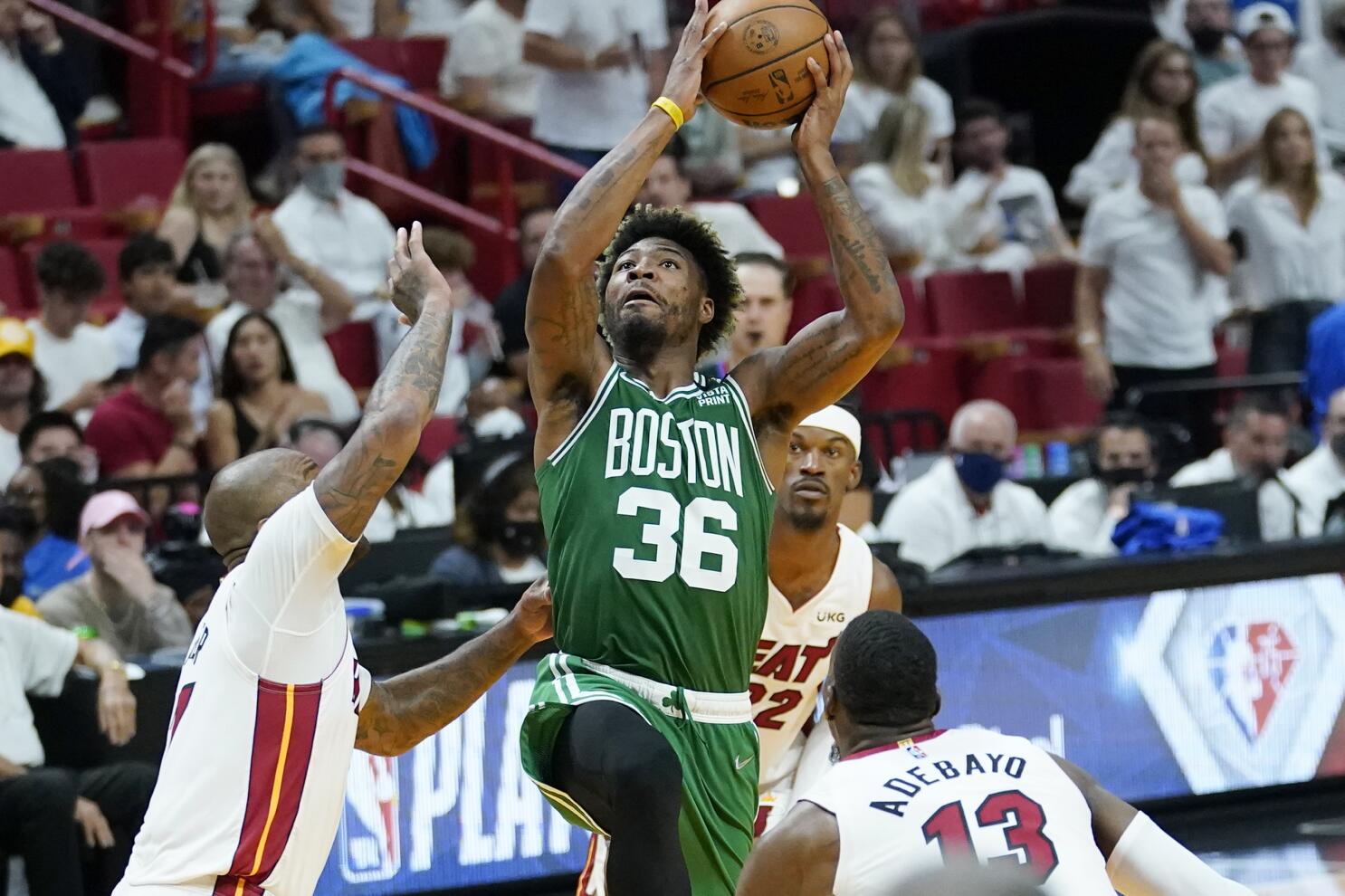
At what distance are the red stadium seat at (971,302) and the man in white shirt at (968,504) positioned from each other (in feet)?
9.85

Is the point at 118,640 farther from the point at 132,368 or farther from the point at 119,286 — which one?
the point at 119,286

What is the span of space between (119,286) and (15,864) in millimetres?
4321

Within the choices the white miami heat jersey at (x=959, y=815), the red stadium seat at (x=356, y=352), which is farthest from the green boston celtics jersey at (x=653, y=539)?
the red stadium seat at (x=356, y=352)

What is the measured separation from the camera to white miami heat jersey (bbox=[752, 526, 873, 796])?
643 cm

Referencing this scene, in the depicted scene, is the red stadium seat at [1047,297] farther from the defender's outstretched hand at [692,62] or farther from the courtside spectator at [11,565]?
the defender's outstretched hand at [692,62]

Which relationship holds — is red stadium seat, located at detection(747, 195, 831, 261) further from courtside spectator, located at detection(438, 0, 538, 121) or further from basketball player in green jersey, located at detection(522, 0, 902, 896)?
basketball player in green jersey, located at detection(522, 0, 902, 896)

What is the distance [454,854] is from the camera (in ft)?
25.0

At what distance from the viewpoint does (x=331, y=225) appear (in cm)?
1081

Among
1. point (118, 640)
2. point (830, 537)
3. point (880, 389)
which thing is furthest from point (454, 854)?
point (880, 389)

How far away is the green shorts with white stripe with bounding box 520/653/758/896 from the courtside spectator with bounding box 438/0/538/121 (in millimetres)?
7432

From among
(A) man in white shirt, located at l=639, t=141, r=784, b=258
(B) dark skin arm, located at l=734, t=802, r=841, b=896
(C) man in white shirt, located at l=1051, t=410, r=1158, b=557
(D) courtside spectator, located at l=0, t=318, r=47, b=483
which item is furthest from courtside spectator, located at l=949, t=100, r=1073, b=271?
(B) dark skin arm, located at l=734, t=802, r=841, b=896

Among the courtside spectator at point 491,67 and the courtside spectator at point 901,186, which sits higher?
the courtside spectator at point 491,67

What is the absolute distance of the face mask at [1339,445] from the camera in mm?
10047

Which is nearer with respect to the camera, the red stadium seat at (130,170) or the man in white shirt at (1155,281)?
the red stadium seat at (130,170)
